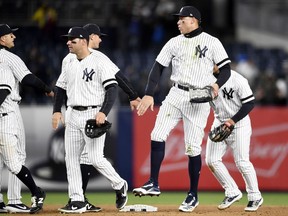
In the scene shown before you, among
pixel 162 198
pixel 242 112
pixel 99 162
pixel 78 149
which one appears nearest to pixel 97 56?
pixel 78 149

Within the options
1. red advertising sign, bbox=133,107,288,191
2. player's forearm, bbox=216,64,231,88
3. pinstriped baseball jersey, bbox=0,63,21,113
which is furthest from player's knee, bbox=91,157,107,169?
red advertising sign, bbox=133,107,288,191

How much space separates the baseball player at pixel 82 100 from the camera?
10336mm

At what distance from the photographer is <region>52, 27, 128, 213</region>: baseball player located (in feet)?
33.9

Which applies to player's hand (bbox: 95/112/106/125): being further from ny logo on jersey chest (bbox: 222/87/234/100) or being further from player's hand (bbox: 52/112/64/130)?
ny logo on jersey chest (bbox: 222/87/234/100)

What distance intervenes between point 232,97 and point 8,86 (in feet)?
8.94

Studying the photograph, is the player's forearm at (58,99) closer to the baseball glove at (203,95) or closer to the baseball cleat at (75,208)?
the baseball cleat at (75,208)

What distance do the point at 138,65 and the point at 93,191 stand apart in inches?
213

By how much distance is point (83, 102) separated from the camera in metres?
10.3

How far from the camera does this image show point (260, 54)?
2205 centimetres

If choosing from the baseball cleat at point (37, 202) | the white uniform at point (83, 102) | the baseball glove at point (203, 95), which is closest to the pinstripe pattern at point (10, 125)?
the baseball cleat at point (37, 202)

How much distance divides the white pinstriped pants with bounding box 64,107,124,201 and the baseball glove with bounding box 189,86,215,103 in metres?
1.13

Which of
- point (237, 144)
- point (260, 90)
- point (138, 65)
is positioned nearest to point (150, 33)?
point (138, 65)

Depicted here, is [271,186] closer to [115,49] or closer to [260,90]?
[260,90]

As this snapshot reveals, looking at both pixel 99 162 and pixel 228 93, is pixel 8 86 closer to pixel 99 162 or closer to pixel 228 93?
pixel 99 162
